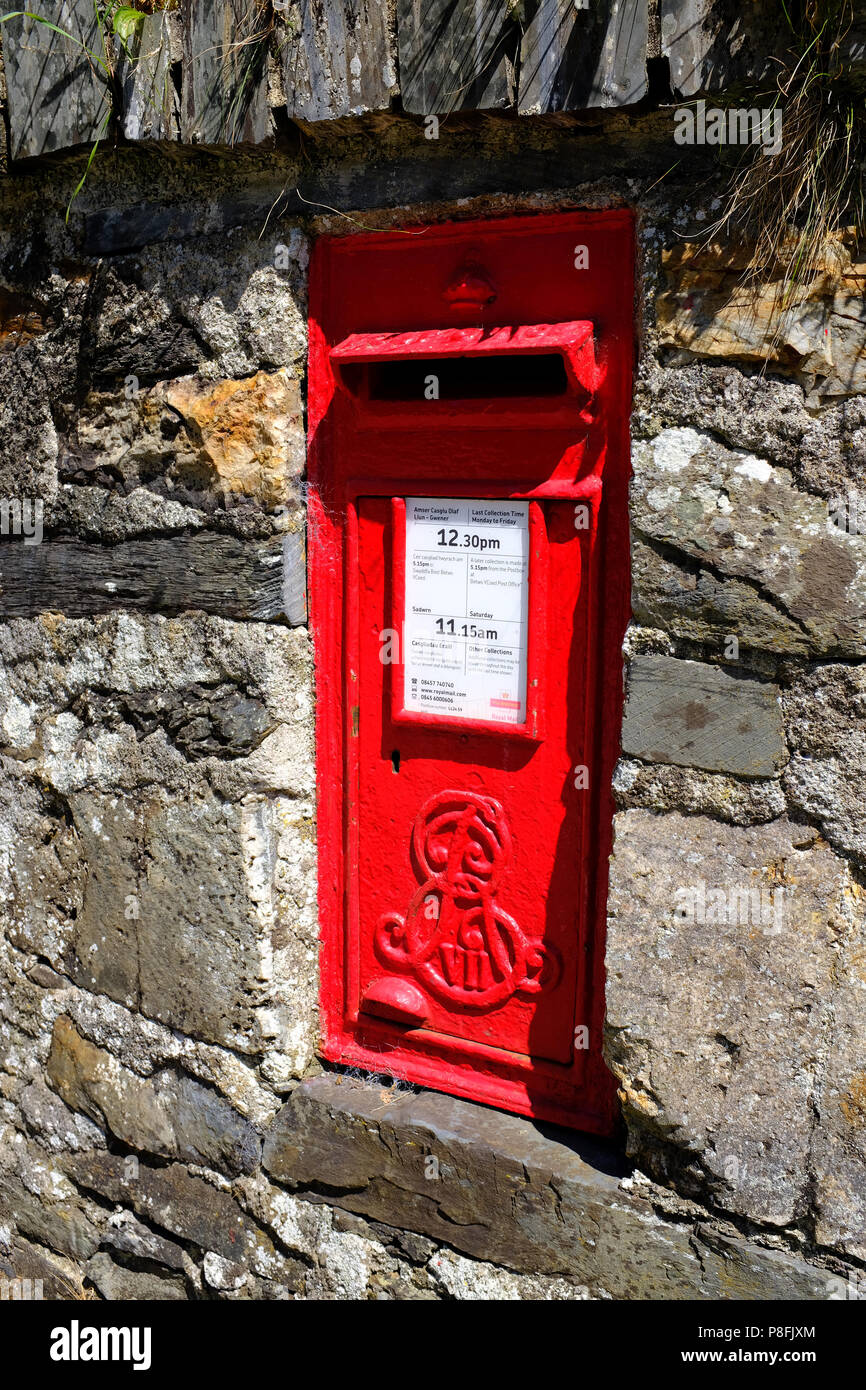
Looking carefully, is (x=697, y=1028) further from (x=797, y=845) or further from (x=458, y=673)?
(x=458, y=673)

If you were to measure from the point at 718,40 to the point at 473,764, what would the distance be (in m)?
1.41

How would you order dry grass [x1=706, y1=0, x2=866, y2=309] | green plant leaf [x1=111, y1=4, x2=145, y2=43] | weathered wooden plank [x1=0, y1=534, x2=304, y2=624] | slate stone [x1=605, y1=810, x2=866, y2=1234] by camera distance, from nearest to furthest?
dry grass [x1=706, y1=0, x2=866, y2=309] → slate stone [x1=605, y1=810, x2=866, y2=1234] → green plant leaf [x1=111, y1=4, x2=145, y2=43] → weathered wooden plank [x1=0, y1=534, x2=304, y2=624]

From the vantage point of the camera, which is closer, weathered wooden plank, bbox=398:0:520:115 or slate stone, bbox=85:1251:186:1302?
weathered wooden plank, bbox=398:0:520:115

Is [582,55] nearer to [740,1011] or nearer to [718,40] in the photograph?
[718,40]

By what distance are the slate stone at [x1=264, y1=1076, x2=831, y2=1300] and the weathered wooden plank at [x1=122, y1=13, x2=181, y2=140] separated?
2188 mm

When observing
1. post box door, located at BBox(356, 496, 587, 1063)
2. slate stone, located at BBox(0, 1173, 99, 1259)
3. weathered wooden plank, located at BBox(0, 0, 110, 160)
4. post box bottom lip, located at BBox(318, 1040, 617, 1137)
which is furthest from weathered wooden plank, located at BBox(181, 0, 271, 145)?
slate stone, located at BBox(0, 1173, 99, 1259)

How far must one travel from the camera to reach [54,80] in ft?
7.79

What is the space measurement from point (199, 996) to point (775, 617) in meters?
1.61

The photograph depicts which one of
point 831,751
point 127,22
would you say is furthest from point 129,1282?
point 127,22

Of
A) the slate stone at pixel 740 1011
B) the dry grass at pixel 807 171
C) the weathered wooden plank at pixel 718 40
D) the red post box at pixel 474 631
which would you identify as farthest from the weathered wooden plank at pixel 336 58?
the slate stone at pixel 740 1011

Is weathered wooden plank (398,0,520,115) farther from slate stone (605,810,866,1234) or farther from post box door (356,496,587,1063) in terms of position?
slate stone (605,810,866,1234)

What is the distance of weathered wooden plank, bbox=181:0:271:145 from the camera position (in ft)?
6.98

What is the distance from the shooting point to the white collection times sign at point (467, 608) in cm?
219

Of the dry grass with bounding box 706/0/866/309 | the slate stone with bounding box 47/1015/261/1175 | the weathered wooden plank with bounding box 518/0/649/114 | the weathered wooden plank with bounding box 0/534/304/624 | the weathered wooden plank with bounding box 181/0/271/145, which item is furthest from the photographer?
the slate stone with bounding box 47/1015/261/1175
